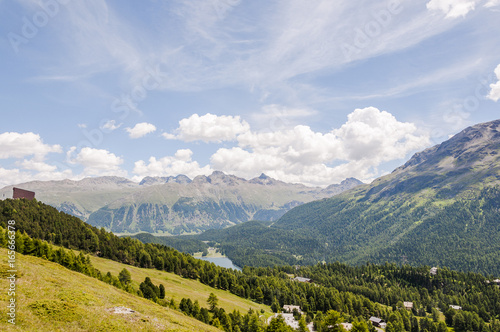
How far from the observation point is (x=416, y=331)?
135 m

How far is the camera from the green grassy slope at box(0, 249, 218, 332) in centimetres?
3559

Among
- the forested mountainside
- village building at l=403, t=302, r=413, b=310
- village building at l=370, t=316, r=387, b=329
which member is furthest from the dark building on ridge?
village building at l=403, t=302, r=413, b=310

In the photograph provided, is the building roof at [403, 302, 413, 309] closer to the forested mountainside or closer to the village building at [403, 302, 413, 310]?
the village building at [403, 302, 413, 310]

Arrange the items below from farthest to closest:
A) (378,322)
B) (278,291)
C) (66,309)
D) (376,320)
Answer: (278,291) < (376,320) < (378,322) < (66,309)

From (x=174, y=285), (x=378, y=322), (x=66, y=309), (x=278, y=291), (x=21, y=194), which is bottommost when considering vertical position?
(x=378, y=322)

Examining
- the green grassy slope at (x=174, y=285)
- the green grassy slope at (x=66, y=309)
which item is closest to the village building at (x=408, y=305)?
the green grassy slope at (x=174, y=285)

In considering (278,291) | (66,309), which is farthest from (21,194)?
(278,291)

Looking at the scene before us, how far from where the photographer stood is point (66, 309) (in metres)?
40.1

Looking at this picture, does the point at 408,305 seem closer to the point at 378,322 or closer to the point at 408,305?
the point at 408,305

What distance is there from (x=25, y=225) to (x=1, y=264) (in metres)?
89.6

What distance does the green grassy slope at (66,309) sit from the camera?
117 ft

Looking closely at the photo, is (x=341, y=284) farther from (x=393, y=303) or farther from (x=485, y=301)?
(x=485, y=301)

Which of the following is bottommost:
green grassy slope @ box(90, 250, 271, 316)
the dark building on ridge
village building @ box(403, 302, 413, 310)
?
village building @ box(403, 302, 413, 310)

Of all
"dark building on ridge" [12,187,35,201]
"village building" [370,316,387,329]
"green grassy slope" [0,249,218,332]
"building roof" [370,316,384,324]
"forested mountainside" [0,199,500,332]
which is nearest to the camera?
"green grassy slope" [0,249,218,332]
